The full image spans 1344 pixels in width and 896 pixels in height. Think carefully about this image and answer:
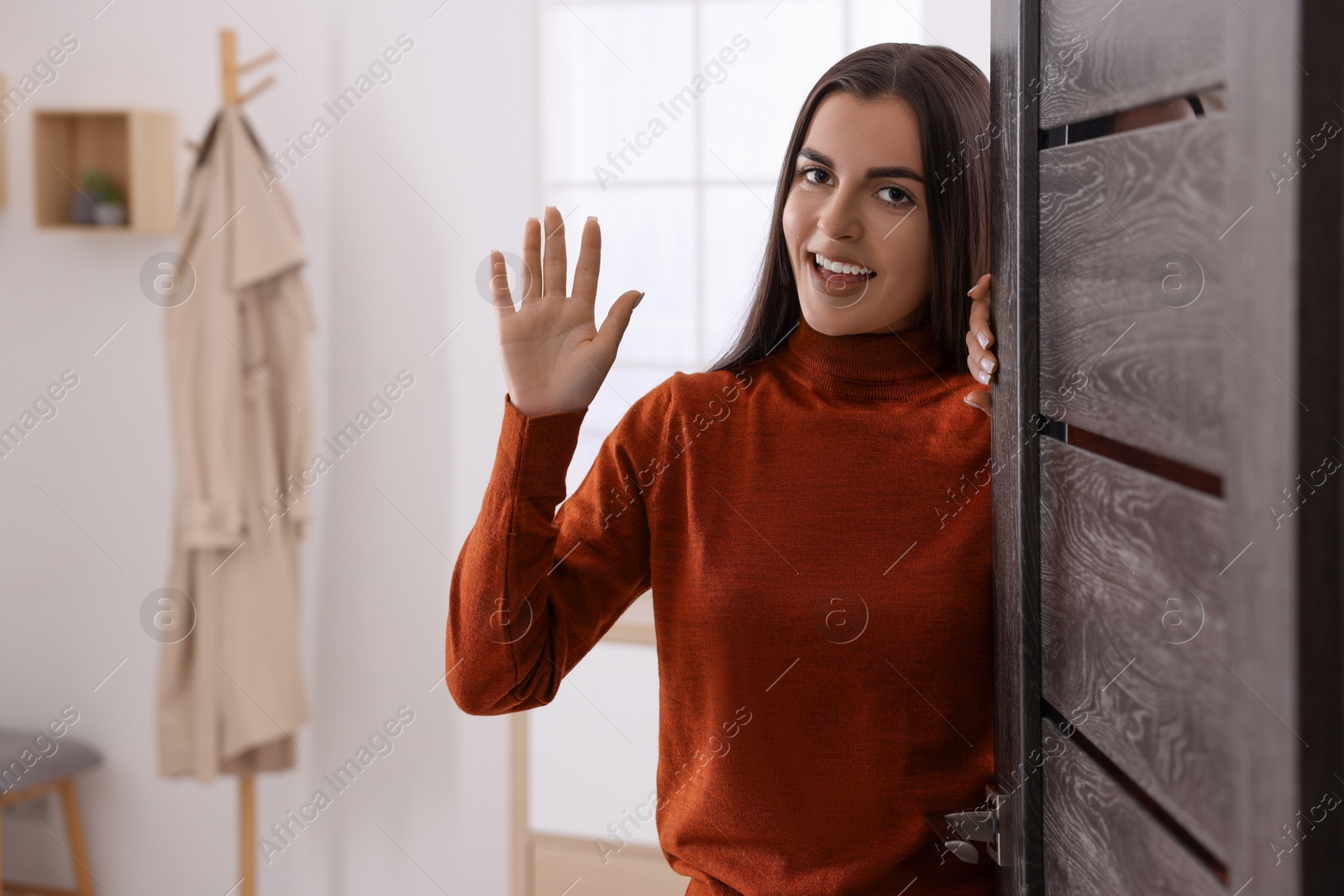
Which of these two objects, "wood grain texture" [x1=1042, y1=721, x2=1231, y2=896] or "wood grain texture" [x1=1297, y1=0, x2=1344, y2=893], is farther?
"wood grain texture" [x1=1042, y1=721, x2=1231, y2=896]

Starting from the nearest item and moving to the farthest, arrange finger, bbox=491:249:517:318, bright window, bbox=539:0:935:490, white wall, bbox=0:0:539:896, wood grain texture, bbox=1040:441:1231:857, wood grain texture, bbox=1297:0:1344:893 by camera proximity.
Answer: wood grain texture, bbox=1297:0:1344:893 < wood grain texture, bbox=1040:441:1231:857 < finger, bbox=491:249:517:318 < bright window, bbox=539:0:935:490 < white wall, bbox=0:0:539:896

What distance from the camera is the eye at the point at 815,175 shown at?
1058mm

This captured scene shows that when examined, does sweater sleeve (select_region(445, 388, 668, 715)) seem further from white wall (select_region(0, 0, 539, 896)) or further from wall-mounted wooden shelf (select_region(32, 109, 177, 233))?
wall-mounted wooden shelf (select_region(32, 109, 177, 233))

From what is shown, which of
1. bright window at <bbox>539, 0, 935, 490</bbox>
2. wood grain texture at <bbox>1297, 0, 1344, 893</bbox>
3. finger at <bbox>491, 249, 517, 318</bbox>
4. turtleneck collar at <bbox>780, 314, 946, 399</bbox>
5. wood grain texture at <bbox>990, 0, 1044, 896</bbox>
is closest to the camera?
wood grain texture at <bbox>1297, 0, 1344, 893</bbox>

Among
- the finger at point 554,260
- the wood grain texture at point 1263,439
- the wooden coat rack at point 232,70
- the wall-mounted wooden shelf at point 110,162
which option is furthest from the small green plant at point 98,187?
the wood grain texture at point 1263,439

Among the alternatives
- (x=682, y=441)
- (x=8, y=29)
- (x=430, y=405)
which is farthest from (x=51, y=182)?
(x=682, y=441)

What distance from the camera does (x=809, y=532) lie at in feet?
3.28

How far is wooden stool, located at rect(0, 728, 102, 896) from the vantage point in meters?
2.25

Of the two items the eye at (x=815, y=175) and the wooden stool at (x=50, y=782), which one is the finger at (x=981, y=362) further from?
the wooden stool at (x=50, y=782)

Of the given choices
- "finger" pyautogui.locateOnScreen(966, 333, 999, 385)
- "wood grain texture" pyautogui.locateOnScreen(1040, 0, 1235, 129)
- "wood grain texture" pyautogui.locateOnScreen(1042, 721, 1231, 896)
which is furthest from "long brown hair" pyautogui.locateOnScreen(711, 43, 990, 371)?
"wood grain texture" pyautogui.locateOnScreen(1042, 721, 1231, 896)

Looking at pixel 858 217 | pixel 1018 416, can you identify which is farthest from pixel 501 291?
pixel 1018 416

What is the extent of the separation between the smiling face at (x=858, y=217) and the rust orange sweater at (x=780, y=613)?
4.0 inches

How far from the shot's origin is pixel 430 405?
228 cm

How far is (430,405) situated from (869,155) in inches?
56.8
